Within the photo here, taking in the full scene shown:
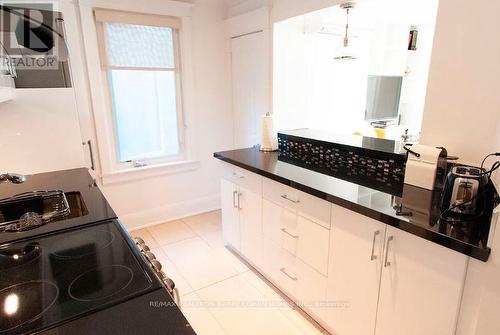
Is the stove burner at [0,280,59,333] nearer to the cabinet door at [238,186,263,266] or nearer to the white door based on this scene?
the cabinet door at [238,186,263,266]

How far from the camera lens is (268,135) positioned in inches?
101

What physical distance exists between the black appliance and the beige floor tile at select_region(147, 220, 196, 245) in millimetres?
2365

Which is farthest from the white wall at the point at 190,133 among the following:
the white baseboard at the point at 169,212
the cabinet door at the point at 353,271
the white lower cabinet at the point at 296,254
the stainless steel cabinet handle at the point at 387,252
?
the stainless steel cabinet handle at the point at 387,252

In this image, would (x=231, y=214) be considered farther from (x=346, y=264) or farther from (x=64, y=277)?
(x=64, y=277)

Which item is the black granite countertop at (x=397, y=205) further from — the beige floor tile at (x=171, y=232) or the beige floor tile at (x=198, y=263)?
the beige floor tile at (x=171, y=232)

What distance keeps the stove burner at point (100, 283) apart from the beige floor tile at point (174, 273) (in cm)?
137

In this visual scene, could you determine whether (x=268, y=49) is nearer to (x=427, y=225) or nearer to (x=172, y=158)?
(x=172, y=158)

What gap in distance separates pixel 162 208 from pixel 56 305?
2.61 metres

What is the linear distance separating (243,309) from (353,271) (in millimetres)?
879

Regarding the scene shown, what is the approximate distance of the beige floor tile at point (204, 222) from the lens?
317 cm

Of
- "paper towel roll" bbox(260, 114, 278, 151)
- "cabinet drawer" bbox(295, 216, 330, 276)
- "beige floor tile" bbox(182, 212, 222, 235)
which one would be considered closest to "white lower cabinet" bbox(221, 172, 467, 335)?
"cabinet drawer" bbox(295, 216, 330, 276)

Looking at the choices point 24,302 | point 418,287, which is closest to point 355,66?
point 418,287

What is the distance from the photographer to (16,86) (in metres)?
1.88

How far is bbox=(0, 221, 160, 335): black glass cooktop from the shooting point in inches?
29.8
